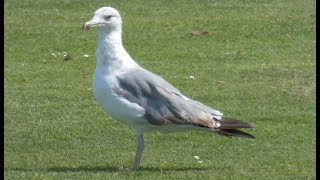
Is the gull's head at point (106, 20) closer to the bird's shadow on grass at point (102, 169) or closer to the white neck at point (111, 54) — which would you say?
the white neck at point (111, 54)

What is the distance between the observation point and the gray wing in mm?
10266

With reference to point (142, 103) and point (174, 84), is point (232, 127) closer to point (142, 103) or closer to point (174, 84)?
point (142, 103)

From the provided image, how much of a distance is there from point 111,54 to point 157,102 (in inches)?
24.1

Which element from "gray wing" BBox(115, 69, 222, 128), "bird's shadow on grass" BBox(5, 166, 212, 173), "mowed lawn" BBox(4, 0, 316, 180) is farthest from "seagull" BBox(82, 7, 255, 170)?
"mowed lawn" BBox(4, 0, 316, 180)

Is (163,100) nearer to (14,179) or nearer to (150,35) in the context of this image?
(14,179)

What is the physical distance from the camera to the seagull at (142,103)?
1023cm

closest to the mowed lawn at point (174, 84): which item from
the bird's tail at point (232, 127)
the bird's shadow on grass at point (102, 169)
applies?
the bird's shadow on grass at point (102, 169)

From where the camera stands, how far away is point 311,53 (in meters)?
16.8

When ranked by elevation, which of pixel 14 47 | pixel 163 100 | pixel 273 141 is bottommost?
pixel 14 47

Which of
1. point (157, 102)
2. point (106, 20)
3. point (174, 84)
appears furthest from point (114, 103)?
point (174, 84)
